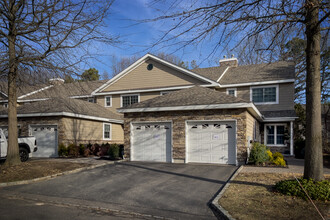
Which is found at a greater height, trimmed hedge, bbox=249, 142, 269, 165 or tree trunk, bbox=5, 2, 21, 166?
tree trunk, bbox=5, 2, 21, 166

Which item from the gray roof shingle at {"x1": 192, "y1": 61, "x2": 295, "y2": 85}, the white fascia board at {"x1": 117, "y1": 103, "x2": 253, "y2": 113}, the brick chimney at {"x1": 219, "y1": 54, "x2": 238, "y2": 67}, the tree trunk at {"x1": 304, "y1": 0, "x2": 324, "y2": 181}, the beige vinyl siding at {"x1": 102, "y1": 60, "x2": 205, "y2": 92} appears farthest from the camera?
the brick chimney at {"x1": 219, "y1": 54, "x2": 238, "y2": 67}

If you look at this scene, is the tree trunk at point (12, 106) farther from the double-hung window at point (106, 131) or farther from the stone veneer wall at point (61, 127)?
the double-hung window at point (106, 131)

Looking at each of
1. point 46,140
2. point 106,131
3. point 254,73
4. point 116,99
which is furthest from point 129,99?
point 254,73

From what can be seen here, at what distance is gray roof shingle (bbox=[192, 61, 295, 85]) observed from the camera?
2228 centimetres

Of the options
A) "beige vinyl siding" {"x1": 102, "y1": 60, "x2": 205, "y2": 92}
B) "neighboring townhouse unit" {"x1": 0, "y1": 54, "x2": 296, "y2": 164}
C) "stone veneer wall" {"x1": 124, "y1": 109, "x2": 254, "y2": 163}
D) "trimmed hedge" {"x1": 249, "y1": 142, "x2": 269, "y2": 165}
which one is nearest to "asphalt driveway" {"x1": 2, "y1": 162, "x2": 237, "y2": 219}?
"trimmed hedge" {"x1": 249, "y1": 142, "x2": 269, "y2": 165}

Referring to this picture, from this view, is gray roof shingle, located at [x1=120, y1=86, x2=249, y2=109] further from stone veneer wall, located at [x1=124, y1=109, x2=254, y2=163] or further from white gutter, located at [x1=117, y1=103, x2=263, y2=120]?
stone veneer wall, located at [x1=124, y1=109, x2=254, y2=163]

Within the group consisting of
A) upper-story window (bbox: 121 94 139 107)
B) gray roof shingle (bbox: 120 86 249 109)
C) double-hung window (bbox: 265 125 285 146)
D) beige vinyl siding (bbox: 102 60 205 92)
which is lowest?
double-hung window (bbox: 265 125 285 146)

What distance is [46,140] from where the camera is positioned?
66.2 feet

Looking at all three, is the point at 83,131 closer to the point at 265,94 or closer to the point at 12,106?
the point at 12,106

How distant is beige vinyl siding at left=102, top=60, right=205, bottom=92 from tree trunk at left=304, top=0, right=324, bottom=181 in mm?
14099

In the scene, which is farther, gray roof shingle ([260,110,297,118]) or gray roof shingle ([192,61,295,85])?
gray roof shingle ([192,61,295,85])

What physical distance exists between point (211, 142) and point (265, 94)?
9.80 m

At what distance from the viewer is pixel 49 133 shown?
20172 mm

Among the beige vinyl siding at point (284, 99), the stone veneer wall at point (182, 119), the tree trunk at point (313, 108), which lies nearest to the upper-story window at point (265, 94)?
the beige vinyl siding at point (284, 99)
